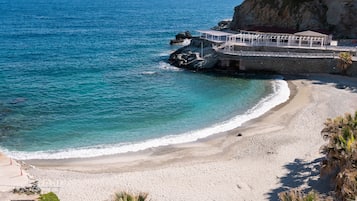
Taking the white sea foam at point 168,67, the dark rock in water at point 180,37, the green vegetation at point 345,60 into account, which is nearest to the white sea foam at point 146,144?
the green vegetation at point 345,60

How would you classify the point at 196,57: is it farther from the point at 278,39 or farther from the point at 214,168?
the point at 214,168

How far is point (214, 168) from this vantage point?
28953mm

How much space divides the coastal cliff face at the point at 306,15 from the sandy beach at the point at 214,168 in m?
29.5

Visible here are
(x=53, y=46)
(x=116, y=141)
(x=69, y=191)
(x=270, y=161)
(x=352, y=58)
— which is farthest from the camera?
(x=53, y=46)

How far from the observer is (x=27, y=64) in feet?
204

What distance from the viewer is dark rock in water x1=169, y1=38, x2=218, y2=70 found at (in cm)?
5903

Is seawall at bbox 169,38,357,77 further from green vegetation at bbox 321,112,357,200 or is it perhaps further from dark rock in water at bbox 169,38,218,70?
green vegetation at bbox 321,112,357,200

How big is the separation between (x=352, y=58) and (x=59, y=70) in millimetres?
39599

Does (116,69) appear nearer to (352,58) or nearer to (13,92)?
(13,92)

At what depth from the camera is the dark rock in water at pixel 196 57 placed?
5903 centimetres

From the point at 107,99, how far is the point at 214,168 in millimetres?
20297

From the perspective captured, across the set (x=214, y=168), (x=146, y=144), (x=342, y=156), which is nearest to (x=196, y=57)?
(x=146, y=144)

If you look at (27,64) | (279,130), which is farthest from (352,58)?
(27,64)

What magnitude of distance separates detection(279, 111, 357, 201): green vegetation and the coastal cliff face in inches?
1722
